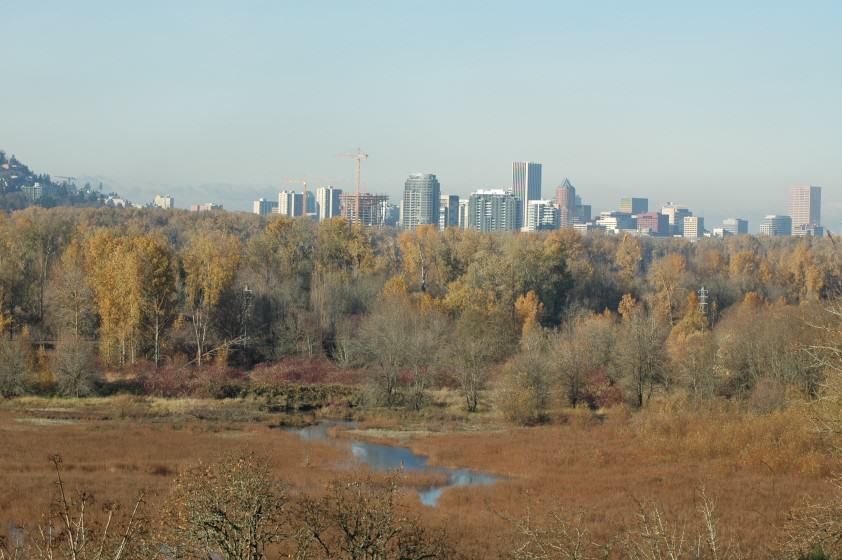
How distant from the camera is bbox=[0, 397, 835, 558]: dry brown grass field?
22156mm

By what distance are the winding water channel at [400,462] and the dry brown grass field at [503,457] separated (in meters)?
0.66

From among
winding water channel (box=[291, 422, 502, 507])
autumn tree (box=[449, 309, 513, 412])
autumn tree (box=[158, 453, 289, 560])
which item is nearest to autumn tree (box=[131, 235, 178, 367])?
winding water channel (box=[291, 422, 502, 507])

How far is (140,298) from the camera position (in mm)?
50562

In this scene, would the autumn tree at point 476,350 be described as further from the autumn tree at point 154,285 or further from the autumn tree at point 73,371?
the autumn tree at point 73,371

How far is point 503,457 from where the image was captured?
103 feet

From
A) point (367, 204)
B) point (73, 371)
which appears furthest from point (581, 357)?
point (367, 204)

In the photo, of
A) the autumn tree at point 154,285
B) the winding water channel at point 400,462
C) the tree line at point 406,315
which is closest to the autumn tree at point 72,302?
the tree line at point 406,315

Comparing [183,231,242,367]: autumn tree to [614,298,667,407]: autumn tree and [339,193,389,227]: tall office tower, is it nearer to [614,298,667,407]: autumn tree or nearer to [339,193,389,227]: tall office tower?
[614,298,667,407]: autumn tree

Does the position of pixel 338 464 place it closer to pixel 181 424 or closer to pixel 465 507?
pixel 465 507

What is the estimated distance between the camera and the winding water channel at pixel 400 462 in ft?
88.8

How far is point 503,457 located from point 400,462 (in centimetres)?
369

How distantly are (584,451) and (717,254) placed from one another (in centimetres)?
6973

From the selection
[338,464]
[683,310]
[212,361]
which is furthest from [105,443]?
[683,310]

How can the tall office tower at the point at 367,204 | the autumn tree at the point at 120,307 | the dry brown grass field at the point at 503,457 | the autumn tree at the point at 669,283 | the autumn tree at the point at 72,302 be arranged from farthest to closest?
the tall office tower at the point at 367,204, the autumn tree at the point at 669,283, the autumn tree at the point at 72,302, the autumn tree at the point at 120,307, the dry brown grass field at the point at 503,457
